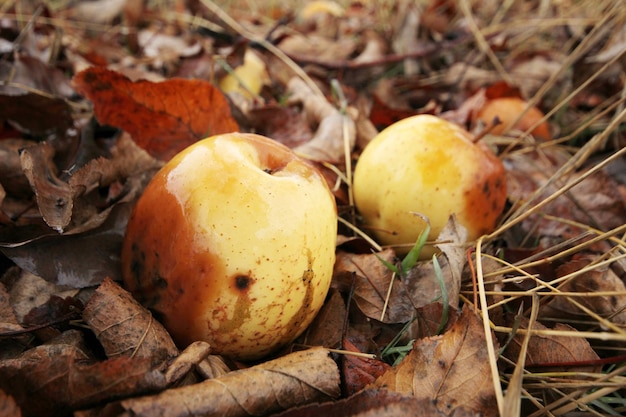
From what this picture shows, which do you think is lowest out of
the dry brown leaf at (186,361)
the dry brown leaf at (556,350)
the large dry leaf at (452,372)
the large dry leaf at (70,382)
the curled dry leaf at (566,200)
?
the curled dry leaf at (566,200)

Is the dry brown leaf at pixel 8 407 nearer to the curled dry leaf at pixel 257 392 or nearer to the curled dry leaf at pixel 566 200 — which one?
the curled dry leaf at pixel 257 392

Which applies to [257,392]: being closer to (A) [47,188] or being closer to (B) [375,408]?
(B) [375,408]

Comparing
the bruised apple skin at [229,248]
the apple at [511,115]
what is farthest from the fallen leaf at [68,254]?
the apple at [511,115]

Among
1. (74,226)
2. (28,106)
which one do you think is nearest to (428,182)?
(74,226)

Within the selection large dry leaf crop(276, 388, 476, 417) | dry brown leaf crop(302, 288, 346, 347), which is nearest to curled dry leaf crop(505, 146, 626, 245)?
dry brown leaf crop(302, 288, 346, 347)

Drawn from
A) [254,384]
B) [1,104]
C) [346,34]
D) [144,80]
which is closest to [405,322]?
[254,384]

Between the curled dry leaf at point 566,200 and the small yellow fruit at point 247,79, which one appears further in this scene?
the small yellow fruit at point 247,79
